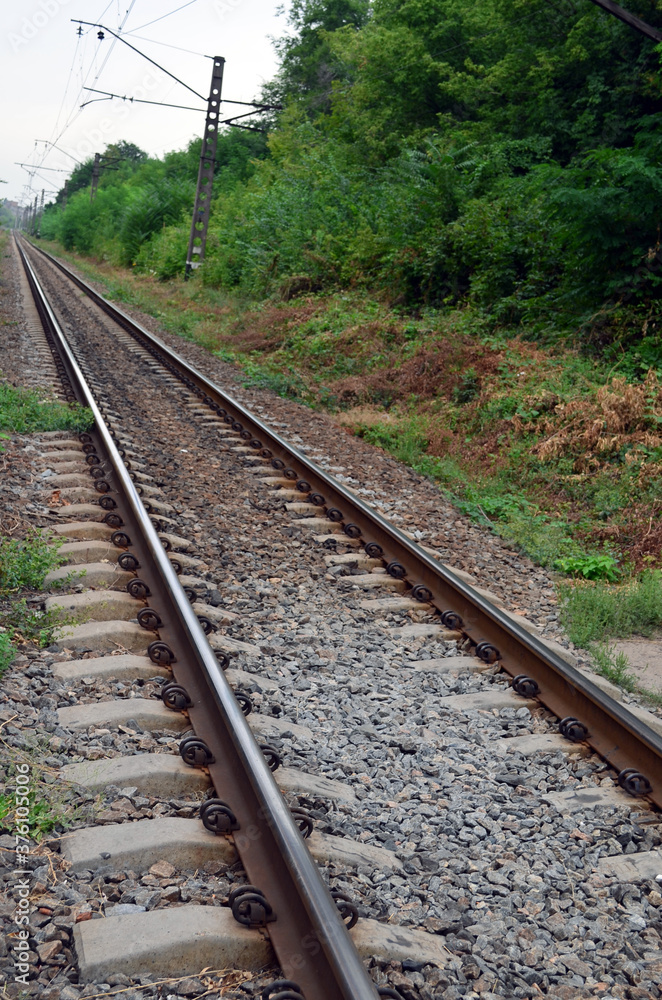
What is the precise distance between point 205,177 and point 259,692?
959 inches

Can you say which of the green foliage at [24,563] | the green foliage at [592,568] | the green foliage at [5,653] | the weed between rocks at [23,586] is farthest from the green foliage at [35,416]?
the green foliage at [592,568]

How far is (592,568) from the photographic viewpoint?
596cm

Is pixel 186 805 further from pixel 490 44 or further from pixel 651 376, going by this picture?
pixel 490 44

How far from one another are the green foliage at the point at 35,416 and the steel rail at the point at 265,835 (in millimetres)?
3738

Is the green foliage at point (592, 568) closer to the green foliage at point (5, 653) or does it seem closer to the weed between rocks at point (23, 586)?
the weed between rocks at point (23, 586)

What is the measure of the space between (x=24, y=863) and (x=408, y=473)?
6.47 meters

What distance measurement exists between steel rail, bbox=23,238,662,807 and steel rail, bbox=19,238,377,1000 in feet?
5.05

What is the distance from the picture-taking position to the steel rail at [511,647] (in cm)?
332

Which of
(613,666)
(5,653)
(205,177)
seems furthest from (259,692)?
(205,177)

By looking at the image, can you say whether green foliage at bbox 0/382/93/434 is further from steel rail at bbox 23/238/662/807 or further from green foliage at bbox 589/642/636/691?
green foliage at bbox 589/642/636/691

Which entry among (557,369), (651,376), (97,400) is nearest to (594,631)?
(651,376)

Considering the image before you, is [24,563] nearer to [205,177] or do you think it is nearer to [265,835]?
[265,835]

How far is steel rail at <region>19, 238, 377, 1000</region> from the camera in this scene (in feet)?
6.52

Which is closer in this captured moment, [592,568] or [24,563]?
[24,563]
